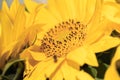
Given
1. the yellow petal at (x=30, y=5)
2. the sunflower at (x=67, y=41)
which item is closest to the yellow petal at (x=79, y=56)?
the sunflower at (x=67, y=41)

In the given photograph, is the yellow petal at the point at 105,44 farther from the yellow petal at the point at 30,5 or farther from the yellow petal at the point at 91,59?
the yellow petal at the point at 30,5

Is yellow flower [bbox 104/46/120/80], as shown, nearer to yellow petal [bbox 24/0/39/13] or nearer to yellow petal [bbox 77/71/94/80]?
yellow petal [bbox 77/71/94/80]

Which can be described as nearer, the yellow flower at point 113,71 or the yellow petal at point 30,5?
the yellow flower at point 113,71

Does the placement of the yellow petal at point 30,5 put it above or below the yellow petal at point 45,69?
above

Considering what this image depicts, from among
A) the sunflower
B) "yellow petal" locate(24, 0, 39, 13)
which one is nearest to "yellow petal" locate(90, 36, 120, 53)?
the sunflower

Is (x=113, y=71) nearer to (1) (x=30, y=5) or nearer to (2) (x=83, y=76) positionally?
(2) (x=83, y=76)

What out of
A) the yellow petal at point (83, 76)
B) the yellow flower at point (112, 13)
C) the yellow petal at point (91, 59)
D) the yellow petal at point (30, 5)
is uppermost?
the yellow petal at point (30, 5)

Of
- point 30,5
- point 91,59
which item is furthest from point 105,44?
point 30,5
